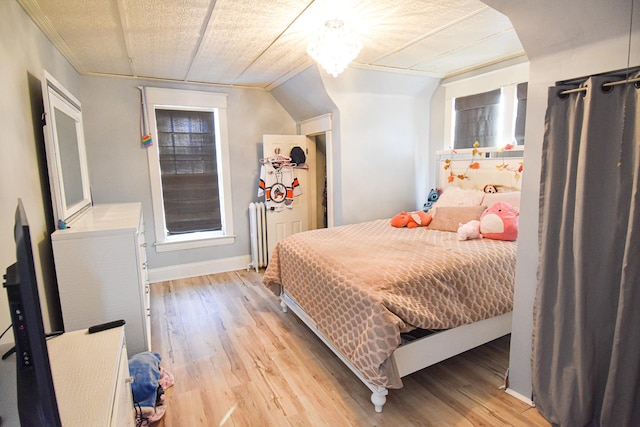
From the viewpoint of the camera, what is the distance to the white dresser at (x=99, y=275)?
6.14 feet

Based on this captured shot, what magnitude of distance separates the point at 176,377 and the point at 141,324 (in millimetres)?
444

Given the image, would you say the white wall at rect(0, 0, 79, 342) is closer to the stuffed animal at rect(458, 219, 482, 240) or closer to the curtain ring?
the curtain ring

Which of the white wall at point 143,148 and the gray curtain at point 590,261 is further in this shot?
the white wall at point 143,148

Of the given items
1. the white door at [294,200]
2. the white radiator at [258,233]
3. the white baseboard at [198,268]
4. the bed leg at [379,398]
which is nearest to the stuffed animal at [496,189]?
the white door at [294,200]

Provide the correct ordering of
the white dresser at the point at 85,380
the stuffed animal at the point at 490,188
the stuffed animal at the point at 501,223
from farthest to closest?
1. the stuffed animal at the point at 490,188
2. the stuffed animal at the point at 501,223
3. the white dresser at the point at 85,380

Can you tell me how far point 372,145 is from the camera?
3994mm

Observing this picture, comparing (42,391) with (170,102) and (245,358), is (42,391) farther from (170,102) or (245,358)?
(170,102)

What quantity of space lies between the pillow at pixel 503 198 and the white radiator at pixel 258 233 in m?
2.57

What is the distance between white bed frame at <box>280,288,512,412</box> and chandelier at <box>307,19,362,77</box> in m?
1.94

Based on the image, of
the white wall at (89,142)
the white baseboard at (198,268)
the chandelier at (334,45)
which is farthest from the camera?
the white baseboard at (198,268)

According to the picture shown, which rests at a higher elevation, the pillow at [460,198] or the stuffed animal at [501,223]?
the pillow at [460,198]

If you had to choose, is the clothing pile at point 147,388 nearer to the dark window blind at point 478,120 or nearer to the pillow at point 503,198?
the pillow at point 503,198

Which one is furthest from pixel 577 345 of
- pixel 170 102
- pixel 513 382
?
pixel 170 102

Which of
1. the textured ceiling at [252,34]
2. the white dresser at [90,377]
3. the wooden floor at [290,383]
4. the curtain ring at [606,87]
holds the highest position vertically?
the textured ceiling at [252,34]
